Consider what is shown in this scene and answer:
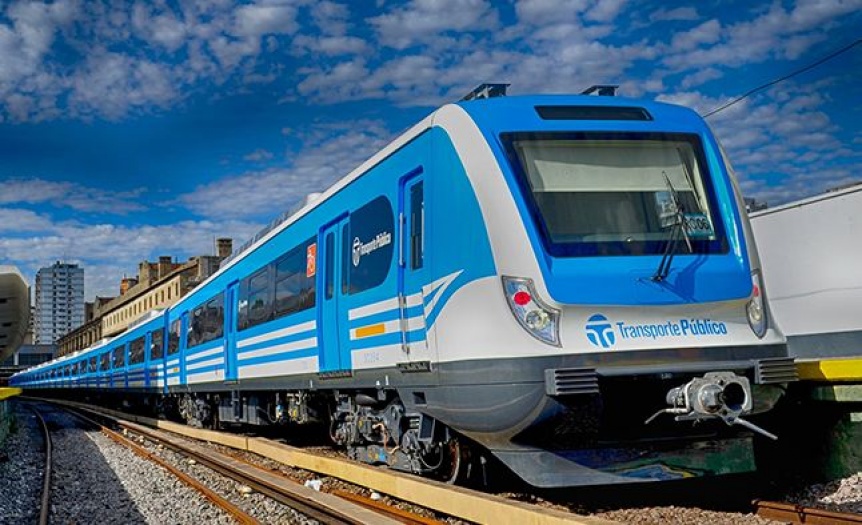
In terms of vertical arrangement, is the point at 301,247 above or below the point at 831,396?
above

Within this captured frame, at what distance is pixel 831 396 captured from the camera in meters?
6.57

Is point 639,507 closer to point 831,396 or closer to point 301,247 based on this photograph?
point 831,396

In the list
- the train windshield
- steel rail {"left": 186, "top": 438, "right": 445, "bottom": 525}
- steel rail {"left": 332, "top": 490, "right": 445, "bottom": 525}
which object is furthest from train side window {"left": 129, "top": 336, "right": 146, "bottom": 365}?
the train windshield

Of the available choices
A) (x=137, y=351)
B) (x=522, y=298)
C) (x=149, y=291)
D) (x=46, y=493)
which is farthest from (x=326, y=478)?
(x=149, y=291)

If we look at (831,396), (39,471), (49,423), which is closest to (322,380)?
(831,396)

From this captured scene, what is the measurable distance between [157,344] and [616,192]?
56.9ft

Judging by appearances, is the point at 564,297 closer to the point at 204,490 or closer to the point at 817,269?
the point at 204,490

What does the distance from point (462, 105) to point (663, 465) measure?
288cm

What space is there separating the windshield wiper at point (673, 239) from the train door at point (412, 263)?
1713 millimetres

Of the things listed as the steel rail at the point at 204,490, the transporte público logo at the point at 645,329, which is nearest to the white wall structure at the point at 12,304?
the steel rail at the point at 204,490

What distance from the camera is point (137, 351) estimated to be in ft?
81.5

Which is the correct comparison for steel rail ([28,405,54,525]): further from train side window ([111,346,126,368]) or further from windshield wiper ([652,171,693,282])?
train side window ([111,346,126,368])

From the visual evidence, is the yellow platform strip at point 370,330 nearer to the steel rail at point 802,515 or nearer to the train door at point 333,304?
the train door at point 333,304

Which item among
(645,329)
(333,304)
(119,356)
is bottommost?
(645,329)
